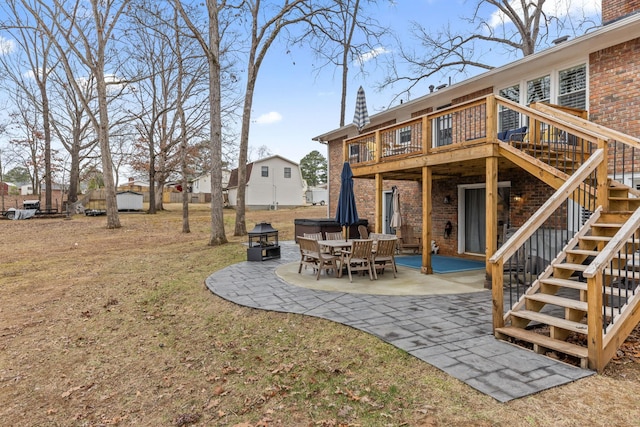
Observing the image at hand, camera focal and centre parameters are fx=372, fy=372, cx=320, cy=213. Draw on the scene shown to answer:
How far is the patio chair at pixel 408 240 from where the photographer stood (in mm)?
11066

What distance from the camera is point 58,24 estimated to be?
56.3 feet

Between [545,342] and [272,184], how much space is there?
32.0 metres

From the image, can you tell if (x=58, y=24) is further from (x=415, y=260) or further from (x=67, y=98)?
(x=415, y=260)

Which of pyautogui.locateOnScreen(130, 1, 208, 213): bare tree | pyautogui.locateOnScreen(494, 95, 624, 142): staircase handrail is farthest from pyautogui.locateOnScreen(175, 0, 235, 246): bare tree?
pyautogui.locateOnScreen(494, 95, 624, 142): staircase handrail

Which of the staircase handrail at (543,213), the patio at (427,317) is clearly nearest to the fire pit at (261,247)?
the patio at (427,317)

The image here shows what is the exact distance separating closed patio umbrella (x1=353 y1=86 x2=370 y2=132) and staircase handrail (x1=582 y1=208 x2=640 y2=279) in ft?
24.2

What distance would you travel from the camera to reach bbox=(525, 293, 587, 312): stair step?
377 centimetres

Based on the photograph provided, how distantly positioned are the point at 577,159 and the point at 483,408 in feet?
21.5

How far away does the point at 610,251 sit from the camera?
136 inches

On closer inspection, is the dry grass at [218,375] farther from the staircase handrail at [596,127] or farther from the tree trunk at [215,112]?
the tree trunk at [215,112]

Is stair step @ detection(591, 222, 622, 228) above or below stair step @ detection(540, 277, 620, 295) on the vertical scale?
above

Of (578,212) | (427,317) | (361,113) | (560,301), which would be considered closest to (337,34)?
(361,113)

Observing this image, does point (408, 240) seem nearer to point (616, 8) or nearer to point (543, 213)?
point (543, 213)

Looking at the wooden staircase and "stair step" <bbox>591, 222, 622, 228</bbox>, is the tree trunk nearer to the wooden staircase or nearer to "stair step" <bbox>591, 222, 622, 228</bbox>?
the wooden staircase
